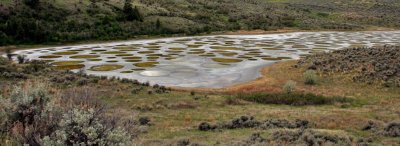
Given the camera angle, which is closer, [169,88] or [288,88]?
[288,88]

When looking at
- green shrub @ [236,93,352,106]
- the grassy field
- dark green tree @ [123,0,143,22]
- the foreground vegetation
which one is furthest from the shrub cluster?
dark green tree @ [123,0,143,22]

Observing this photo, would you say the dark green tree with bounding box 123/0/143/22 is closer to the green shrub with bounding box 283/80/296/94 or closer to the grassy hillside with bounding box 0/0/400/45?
the grassy hillside with bounding box 0/0/400/45

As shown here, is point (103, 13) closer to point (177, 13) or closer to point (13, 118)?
point (177, 13)

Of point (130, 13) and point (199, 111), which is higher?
point (130, 13)

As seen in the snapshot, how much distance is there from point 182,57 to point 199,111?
28.7 meters

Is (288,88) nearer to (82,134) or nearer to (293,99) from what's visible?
(293,99)

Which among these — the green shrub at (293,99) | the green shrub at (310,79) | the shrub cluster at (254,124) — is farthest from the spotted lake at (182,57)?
the shrub cluster at (254,124)

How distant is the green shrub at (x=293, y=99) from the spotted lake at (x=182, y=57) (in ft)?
23.1

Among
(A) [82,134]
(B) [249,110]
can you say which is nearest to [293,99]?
(B) [249,110]

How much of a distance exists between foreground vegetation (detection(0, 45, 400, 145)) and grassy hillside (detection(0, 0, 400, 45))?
2812 centimetres

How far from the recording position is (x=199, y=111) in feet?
85.7

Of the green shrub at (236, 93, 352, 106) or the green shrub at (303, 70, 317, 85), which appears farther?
the green shrub at (303, 70, 317, 85)

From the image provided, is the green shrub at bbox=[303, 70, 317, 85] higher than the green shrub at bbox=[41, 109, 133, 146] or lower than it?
lower

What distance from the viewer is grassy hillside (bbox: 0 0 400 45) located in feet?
221
